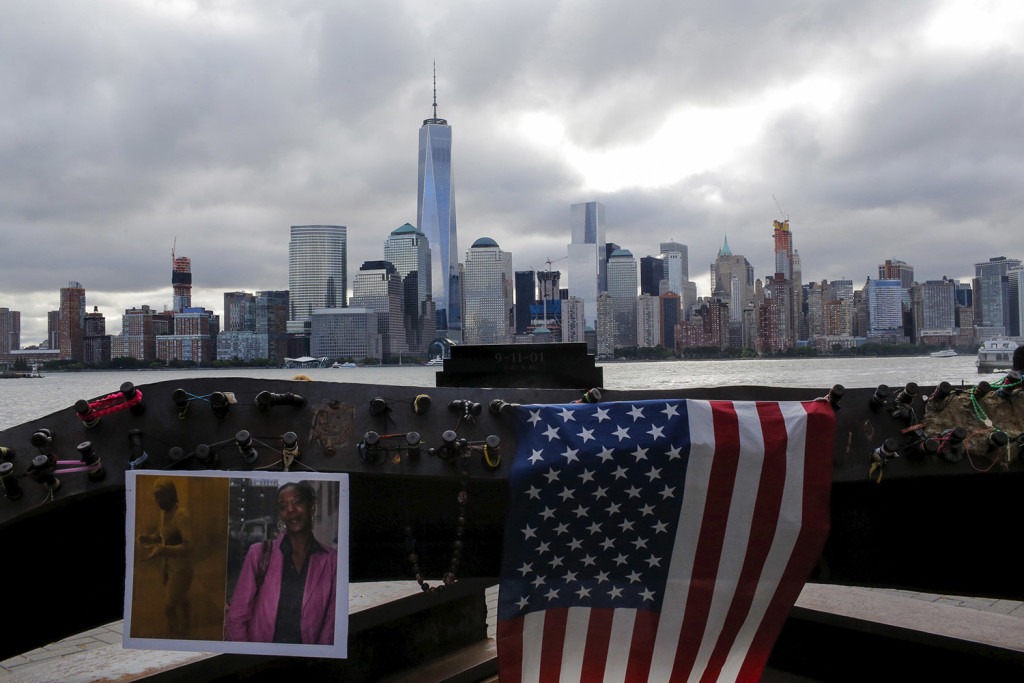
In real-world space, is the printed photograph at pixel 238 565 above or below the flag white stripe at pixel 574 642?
above

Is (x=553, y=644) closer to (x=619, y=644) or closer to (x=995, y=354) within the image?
(x=619, y=644)

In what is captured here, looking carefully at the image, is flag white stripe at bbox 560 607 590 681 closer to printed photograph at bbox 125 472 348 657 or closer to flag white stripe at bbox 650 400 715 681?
flag white stripe at bbox 650 400 715 681

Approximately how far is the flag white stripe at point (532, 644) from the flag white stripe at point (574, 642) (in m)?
0.11

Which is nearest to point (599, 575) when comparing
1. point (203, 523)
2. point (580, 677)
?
point (580, 677)

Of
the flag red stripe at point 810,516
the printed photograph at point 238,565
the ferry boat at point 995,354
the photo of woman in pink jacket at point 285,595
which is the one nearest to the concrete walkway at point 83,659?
the printed photograph at point 238,565

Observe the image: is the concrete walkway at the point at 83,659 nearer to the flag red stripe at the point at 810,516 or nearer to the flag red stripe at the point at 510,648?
the flag red stripe at the point at 510,648

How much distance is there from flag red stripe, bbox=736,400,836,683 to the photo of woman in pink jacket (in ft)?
5.86

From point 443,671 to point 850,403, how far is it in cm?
263

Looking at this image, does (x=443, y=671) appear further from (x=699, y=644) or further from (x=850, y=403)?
(x=850, y=403)

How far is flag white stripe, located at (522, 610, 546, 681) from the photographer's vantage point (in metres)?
3.15

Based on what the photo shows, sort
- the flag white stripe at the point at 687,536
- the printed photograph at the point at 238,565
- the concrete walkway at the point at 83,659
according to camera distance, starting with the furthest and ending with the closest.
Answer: the concrete walkway at the point at 83,659
the flag white stripe at the point at 687,536
the printed photograph at the point at 238,565

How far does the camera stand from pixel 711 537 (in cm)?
312

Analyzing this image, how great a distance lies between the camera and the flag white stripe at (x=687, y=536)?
309 centimetres

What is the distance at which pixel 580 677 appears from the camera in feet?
10.3
